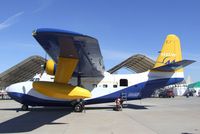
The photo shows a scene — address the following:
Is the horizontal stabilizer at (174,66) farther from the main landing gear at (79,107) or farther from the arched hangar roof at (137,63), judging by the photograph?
the arched hangar roof at (137,63)

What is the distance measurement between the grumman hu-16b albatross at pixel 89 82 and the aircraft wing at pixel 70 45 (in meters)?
0.05

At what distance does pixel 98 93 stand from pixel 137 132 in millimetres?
12118

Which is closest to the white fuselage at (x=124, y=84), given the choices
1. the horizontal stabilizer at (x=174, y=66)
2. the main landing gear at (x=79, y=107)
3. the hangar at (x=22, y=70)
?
the horizontal stabilizer at (x=174, y=66)

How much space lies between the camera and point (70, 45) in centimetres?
1523

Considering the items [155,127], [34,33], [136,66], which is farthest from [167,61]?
[136,66]

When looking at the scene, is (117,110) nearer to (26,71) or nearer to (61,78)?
(61,78)

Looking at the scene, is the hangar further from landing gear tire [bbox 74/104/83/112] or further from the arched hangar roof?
landing gear tire [bbox 74/104/83/112]

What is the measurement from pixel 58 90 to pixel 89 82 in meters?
6.98

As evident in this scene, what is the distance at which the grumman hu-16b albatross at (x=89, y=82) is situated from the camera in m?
18.4

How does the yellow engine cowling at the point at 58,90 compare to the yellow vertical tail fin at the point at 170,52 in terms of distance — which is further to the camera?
the yellow vertical tail fin at the point at 170,52

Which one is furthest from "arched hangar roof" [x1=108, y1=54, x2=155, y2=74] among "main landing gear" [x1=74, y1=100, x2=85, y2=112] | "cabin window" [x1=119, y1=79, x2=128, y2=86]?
"main landing gear" [x1=74, y1=100, x2=85, y2=112]

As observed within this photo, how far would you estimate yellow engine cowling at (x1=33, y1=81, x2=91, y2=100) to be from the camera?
18.2 m

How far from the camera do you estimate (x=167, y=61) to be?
86.1ft

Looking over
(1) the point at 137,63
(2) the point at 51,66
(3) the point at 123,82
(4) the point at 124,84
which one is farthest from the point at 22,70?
(2) the point at 51,66
